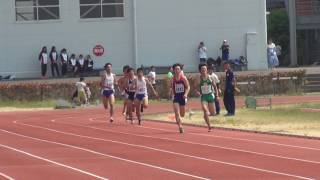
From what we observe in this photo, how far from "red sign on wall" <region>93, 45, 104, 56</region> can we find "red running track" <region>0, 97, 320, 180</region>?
2387 centimetres

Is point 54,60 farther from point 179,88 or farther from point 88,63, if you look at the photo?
point 179,88

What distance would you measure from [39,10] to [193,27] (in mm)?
9806

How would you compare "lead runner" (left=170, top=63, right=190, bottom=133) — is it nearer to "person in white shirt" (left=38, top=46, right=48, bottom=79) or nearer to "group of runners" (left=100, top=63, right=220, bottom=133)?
"group of runners" (left=100, top=63, right=220, bottom=133)

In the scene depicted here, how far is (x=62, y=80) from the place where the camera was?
44406 mm

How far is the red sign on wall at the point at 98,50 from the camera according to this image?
157 ft

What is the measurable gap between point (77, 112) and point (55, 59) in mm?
14019

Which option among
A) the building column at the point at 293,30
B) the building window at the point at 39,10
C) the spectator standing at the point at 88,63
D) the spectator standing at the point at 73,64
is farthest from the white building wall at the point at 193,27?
the building column at the point at 293,30

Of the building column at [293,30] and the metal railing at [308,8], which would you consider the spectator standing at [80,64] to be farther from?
the metal railing at [308,8]

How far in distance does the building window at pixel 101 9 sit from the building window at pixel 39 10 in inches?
66.8

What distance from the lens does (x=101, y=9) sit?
48781mm

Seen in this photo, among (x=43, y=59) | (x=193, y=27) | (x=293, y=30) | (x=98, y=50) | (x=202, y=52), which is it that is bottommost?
(x=43, y=59)

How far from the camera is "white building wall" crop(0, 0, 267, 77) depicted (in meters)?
48.2

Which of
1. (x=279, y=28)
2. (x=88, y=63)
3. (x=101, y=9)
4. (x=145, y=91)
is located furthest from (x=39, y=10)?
(x=279, y=28)

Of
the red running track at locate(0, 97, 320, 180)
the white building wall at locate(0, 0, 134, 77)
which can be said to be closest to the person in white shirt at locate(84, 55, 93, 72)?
the white building wall at locate(0, 0, 134, 77)
